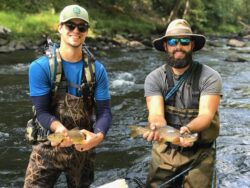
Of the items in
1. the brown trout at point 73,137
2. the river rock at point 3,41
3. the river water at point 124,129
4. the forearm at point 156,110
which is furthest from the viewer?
the river rock at point 3,41

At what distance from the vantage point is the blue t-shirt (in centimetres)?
407

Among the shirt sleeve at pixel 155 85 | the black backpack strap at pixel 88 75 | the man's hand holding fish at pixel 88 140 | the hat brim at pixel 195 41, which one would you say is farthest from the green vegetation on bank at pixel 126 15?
the man's hand holding fish at pixel 88 140

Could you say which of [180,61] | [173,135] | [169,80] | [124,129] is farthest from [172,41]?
[124,129]

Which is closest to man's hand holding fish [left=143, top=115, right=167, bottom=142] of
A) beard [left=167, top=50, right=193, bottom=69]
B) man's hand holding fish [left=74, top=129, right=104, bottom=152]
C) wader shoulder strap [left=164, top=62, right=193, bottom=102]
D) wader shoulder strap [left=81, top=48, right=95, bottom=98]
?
wader shoulder strap [left=164, top=62, right=193, bottom=102]

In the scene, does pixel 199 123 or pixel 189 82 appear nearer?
pixel 199 123

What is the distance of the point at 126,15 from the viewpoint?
38.5 metres

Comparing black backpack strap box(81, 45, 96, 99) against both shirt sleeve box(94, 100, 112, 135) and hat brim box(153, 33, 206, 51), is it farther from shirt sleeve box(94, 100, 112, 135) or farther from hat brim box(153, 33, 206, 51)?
hat brim box(153, 33, 206, 51)

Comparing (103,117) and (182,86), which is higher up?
(182,86)

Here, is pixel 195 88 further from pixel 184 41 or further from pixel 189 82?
pixel 184 41

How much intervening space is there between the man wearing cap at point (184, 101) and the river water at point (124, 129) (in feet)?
6.69

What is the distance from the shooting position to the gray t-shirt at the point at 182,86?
4.53 m

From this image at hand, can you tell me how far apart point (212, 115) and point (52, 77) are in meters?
1.64

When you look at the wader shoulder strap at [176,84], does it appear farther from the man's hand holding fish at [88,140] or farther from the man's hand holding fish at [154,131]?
the man's hand holding fish at [88,140]

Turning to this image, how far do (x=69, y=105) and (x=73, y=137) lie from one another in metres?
0.40
